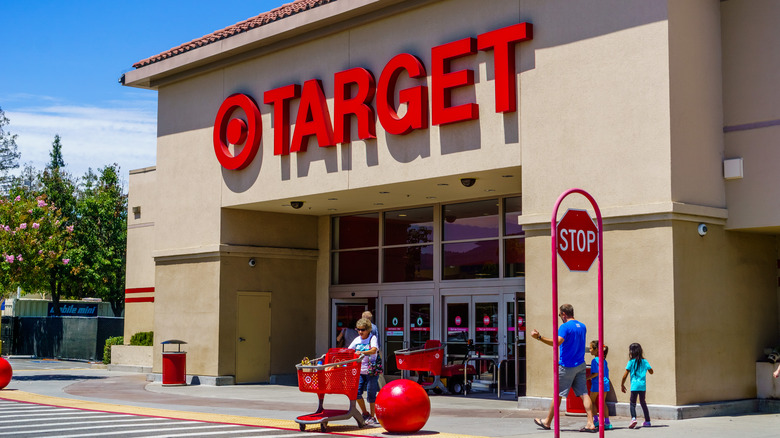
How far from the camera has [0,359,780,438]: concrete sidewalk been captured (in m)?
14.4

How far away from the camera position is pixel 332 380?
46.5ft

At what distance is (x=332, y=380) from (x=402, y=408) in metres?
1.27

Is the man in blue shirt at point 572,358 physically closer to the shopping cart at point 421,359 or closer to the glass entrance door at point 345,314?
the shopping cart at point 421,359

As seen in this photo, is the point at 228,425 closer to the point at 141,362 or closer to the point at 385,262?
the point at 385,262

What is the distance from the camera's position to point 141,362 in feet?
103

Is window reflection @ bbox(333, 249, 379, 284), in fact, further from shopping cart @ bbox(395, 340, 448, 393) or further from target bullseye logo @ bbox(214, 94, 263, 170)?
shopping cart @ bbox(395, 340, 448, 393)

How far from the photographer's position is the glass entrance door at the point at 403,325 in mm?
24562

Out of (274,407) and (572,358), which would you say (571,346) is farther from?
(274,407)

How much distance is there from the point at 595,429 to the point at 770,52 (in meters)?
8.01

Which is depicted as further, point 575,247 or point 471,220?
point 471,220

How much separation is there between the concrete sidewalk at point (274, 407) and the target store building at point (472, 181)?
1053 millimetres

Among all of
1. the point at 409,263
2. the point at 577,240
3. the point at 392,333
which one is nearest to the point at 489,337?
the point at 409,263

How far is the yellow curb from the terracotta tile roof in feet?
33.2

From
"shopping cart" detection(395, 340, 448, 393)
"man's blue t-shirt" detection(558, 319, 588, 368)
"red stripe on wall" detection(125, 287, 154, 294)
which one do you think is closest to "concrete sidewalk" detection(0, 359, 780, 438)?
"shopping cart" detection(395, 340, 448, 393)
